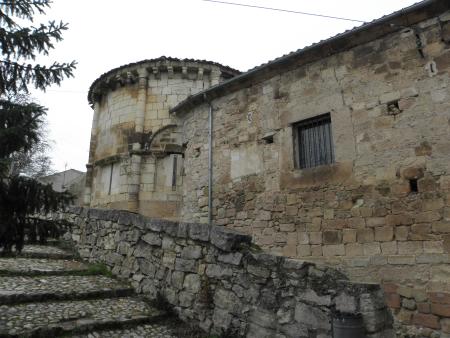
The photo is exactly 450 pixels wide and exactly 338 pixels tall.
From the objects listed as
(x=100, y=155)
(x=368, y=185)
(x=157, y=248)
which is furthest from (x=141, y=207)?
(x=368, y=185)

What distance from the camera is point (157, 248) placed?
16.7 feet

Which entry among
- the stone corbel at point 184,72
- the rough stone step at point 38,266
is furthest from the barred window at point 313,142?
the stone corbel at point 184,72

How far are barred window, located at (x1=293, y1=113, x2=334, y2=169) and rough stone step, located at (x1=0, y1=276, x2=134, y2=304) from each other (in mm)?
4014

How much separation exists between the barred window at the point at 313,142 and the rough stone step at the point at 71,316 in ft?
13.3

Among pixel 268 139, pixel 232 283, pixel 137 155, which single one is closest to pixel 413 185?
pixel 268 139

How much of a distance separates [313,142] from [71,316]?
5118mm

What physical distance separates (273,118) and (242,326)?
486 cm

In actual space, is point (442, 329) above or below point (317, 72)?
below

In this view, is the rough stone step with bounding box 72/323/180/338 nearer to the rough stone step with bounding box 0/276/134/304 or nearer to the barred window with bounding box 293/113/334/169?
the rough stone step with bounding box 0/276/134/304

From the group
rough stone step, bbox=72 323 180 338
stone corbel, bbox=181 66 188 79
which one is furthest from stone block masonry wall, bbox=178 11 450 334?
stone corbel, bbox=181 66 188 79

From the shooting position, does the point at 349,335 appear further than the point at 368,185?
No

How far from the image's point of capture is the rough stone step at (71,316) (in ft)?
11.6

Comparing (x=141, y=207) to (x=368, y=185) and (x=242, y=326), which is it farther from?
(x=242, y=326)

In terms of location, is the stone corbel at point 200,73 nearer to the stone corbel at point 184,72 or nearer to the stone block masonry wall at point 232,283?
the stone corbel at point 184,72
